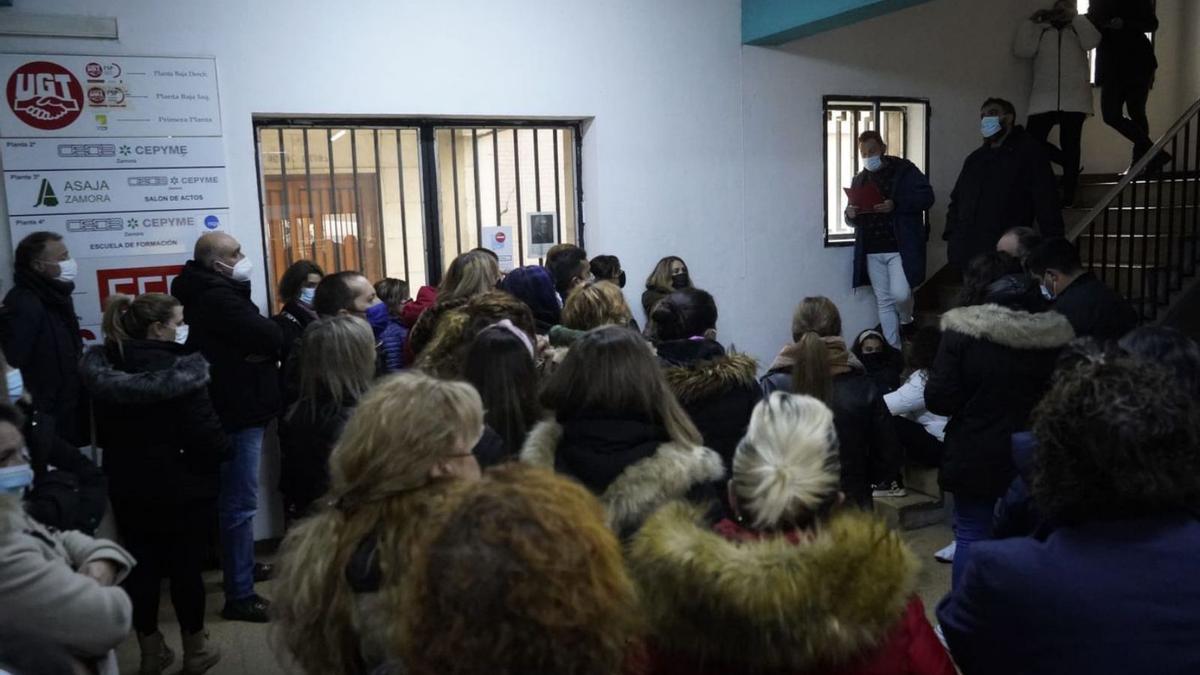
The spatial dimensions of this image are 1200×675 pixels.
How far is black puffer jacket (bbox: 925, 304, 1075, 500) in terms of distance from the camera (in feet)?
11.0

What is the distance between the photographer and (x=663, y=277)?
5590 mm

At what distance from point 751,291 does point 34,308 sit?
418 cm

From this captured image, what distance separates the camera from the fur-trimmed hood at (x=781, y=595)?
1411 mm

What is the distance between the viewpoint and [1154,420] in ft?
5.18

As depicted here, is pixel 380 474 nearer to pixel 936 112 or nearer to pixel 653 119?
pixel 653 119

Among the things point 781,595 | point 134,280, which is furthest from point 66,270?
point 781,595

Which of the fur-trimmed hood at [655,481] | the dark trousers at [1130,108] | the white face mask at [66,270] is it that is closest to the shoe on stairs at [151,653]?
the white face mask at [66,270]

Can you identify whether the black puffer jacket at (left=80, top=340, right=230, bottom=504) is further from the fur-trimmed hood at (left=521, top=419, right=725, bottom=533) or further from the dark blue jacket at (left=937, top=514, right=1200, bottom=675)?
the dark blue jacket at (left=937, top=514, right=1200, bottom=675)

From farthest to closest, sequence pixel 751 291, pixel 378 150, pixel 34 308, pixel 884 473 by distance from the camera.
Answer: pixel 751 291
pixel 378 150
pixel 34 308
pixel 884 473

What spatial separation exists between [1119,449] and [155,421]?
10.0 ft

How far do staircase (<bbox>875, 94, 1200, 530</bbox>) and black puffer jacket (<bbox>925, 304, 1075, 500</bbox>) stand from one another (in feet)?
4.86

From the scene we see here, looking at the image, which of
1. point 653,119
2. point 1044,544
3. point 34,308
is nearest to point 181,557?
point 34,308

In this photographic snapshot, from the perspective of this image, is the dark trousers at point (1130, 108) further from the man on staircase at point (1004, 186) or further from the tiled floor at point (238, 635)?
the tiled floor at point (238, 635)

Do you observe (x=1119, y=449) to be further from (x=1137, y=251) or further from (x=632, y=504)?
(x=1137, y=251)
